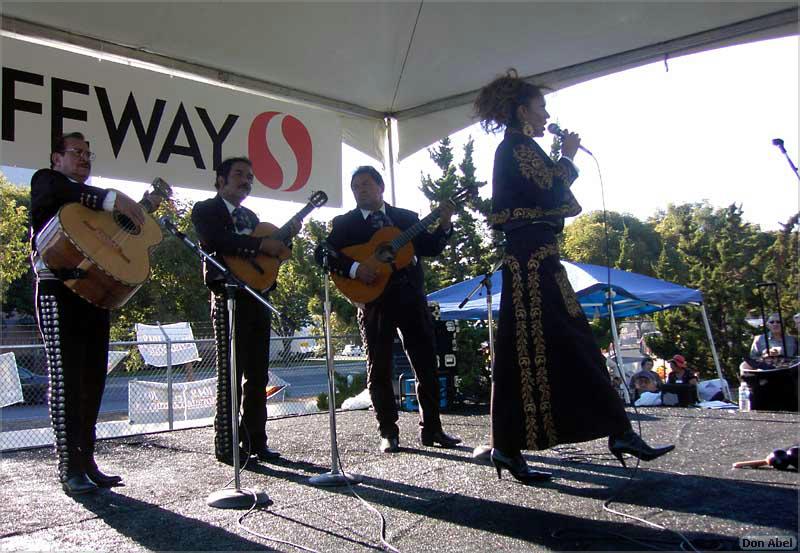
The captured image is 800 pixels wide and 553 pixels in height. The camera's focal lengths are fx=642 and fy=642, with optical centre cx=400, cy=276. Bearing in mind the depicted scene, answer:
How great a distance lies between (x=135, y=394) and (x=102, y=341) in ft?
12.7

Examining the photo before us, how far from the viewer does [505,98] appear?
11.0 ft

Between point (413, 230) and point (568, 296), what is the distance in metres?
1.34

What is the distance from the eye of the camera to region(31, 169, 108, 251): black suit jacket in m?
3.33

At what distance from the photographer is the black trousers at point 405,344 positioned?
4453mm

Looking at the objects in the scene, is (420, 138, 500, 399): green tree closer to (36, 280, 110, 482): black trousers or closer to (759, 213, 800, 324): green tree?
(759, 213, 800, 324): green tree

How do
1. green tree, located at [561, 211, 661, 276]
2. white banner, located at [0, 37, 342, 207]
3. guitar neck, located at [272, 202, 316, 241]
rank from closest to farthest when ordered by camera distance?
guitar neck, located at [272, 202, 316, 241] → white banner, located at [0, 37, 342, 207] → green tree, located at [561, 211, 661, 276]

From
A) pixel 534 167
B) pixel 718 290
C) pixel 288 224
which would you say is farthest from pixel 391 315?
pixel 718 290

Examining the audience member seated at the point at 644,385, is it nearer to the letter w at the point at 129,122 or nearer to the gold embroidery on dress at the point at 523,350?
the gold embroidery on dress at the point at 523,350

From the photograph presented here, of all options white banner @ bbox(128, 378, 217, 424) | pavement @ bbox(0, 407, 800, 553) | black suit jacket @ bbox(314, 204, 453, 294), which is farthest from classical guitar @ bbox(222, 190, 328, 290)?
white banner @ bbox(128, 378, 217, 424)

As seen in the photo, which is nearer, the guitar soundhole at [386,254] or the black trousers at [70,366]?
the black trousers at [70,366]

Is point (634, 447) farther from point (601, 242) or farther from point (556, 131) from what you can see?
point (601, 242)

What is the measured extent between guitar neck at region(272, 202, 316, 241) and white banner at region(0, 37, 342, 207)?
5.83 ft

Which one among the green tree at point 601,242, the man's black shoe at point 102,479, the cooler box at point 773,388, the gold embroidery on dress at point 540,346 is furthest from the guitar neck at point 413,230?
the green tree at point 601,242

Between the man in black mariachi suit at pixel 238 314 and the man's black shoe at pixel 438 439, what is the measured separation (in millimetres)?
1021
